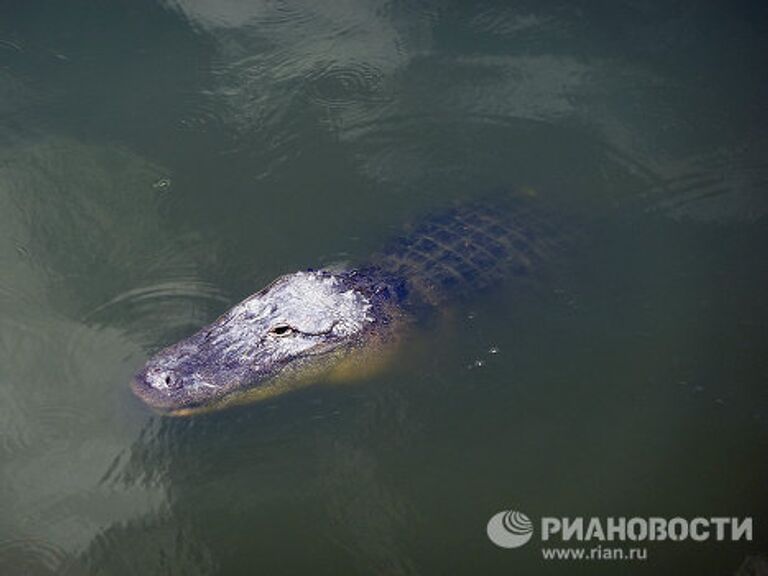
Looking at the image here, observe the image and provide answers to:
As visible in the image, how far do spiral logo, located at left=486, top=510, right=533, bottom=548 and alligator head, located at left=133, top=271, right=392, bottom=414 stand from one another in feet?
4.04

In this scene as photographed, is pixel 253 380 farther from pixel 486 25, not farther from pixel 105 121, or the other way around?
pixel 486 25

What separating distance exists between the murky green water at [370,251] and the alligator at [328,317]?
0.13m

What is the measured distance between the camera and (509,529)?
139 inches

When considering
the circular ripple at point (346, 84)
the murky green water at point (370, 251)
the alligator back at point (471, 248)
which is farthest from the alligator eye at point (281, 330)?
the circular ripple at point (346, 84)

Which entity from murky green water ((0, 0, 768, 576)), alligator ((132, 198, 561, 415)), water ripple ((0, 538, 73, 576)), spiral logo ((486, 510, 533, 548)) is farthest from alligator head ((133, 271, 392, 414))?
spiral logo ((486, 510, 533, 548))

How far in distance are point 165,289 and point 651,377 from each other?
2.85 metres

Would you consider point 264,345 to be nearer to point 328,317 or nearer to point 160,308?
point 328,317

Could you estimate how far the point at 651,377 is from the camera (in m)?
4.14

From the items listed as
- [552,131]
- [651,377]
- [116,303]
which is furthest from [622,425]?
[116,303]

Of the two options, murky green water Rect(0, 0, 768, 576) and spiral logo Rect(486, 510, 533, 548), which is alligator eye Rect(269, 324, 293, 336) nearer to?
murky green water Rect(0, 0, 768, 576)

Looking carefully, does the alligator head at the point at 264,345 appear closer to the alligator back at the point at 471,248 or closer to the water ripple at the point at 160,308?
the water ripple at the point at 160,308

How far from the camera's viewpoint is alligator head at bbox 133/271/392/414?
3.90 meters

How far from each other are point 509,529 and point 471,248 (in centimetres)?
183

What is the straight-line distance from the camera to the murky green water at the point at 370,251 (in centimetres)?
359
